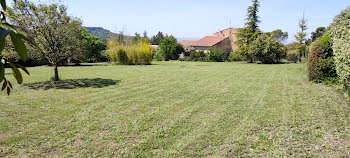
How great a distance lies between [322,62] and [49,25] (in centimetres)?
1143

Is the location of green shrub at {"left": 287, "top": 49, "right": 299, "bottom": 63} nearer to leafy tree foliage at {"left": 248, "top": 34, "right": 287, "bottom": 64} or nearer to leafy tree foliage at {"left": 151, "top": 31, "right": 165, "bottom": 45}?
leafy tree foliage at {"left": 248, "top": 34, "right": 287, "bottom": 64}

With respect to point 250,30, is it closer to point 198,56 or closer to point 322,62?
point 198,56

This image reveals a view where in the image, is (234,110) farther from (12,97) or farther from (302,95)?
(12,97)

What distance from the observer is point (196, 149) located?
10.1ft

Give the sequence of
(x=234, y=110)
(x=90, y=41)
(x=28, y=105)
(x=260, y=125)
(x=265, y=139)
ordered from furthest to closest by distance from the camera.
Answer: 1. (x=90, y=41)
2. (x=28, y=105)
3. (x=234, y=110)
4. (x=260, y=125)
5. (x=265, y=139)

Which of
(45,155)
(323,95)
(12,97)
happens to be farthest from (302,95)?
(12,97)

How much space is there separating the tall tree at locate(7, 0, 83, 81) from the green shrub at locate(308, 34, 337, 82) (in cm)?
1065

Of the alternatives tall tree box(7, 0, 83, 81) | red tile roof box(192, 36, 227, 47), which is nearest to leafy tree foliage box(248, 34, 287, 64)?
red tile roof box(192, 36, 227, 47)

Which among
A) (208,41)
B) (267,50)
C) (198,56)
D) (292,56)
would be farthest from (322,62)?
(208,41)

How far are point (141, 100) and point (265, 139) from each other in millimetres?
3644

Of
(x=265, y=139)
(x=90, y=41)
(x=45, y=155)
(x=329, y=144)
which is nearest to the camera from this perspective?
(x=45, y=155)

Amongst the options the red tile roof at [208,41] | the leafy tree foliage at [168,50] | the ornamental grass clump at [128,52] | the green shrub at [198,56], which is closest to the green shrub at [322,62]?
the ornamental grass clump at [128,52]

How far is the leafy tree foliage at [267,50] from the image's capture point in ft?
85.5

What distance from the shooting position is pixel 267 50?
25875mm
